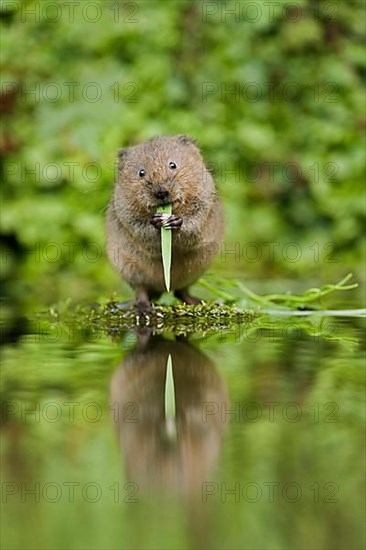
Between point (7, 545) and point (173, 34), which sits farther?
point (173, 34)

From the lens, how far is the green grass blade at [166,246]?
459cm

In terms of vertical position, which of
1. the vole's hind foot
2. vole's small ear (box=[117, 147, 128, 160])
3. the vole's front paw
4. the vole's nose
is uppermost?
vole's small ear (box=[117, 147, 128, 160])

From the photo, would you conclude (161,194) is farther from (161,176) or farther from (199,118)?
(199,118)

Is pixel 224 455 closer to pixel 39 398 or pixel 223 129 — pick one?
pixel 39 398

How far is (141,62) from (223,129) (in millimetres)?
904

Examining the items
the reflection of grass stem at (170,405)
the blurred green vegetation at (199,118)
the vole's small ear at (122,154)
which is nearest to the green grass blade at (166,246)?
the vole's small ear at (122,154)

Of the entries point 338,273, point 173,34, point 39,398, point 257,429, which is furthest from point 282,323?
point 173,34

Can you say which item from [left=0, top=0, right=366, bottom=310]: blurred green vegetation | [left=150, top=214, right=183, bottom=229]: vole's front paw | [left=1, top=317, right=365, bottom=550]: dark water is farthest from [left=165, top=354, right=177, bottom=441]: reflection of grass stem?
[left=0, top=0, right=366, bottom=310]: blurred green vegetation

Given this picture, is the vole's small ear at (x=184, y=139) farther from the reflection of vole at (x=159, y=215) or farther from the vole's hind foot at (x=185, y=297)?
the vole's hind foot at (x=185, y=297)

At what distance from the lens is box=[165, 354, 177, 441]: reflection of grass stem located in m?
2.65

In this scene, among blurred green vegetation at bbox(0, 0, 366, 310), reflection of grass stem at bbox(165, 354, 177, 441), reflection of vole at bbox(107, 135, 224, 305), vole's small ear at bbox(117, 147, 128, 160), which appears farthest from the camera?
blurred green vegetation at bbox(0, 0, 366, 310)

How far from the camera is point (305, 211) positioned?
29.4ft

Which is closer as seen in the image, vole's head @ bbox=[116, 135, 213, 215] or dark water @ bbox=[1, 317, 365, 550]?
dark water @ bbox=[1, 317, 365, 550]

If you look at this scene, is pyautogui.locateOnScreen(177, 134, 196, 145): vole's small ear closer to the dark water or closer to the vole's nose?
the vole's nose
